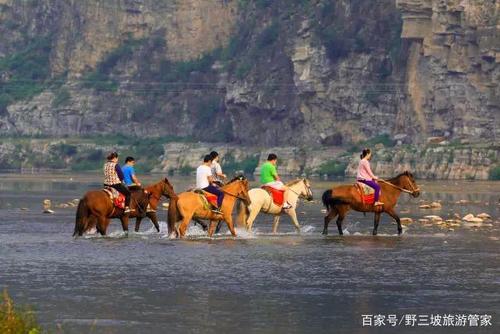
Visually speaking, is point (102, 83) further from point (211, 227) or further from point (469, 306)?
point (469, 306)

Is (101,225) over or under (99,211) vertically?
under

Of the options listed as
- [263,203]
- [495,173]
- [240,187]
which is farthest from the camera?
[495,173]

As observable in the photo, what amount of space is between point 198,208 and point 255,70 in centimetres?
10308

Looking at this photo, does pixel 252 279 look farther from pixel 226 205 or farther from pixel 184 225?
pixel 226 205

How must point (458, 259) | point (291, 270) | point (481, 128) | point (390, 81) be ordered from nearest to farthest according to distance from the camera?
point (291, 270), point (458, 259), point (481, 128), point (390, 81)

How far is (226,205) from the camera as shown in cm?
3703

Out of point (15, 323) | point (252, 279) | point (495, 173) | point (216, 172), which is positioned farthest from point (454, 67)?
point (15, 323)

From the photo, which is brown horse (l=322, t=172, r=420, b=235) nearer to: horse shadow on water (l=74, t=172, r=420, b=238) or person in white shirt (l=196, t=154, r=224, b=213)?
horse shadow on water (l=74, t=172, r=420, b=238)

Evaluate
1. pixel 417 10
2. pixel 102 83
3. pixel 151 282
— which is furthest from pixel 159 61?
pixel 151 282

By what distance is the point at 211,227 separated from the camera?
123 ft

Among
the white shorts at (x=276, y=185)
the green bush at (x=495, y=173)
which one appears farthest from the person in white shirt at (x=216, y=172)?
the green bush at (x=495, y=173)

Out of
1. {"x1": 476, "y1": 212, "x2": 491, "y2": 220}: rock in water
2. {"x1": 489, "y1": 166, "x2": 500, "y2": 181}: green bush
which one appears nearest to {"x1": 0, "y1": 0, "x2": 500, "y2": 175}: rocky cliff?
{"x1": 489, "y1": 166, "x2": 500, "y2": 181}: green bush

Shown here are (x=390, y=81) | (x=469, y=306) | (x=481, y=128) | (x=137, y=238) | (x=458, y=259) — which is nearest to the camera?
(x=469, y=306)

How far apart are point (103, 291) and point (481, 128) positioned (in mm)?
86025
